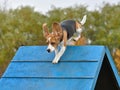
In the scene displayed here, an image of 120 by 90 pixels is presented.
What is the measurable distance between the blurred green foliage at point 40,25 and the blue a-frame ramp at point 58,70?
1197 centimetres

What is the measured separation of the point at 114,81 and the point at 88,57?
0.74 meters

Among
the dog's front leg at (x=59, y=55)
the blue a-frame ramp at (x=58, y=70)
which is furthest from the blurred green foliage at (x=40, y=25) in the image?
the dog's front leg at (x=59, y=55)

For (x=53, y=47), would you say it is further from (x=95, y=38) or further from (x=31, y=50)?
(x=95, y=38)

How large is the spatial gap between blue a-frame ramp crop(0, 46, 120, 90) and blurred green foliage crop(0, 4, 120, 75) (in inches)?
471

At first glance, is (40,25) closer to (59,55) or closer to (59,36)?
(59,55)

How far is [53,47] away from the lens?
201 inches

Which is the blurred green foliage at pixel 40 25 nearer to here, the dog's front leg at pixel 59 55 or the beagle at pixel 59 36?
the beagle at pixel 59 36

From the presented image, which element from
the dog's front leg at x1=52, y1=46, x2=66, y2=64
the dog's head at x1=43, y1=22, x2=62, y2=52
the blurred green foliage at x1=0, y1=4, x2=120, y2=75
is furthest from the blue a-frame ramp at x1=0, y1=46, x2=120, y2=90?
the blurred green foliage at x1=0, y1=4, x2=120, y2=75

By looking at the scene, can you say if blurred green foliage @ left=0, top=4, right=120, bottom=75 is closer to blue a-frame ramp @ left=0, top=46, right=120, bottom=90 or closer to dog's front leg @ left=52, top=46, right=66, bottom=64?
blue a-frame ramp @ left=0, top=46, right=120, bottom=90

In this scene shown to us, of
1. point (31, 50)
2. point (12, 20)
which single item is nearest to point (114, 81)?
point (31, 50)

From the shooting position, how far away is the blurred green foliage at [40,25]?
17969mm

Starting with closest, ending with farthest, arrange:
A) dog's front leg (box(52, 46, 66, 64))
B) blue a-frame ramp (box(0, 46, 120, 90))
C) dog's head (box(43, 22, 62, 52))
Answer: blue a-frame ramp (box(0, 46, 120, 90)) < dog's head (box(43, 22, 62, 52)) < dog's front leg (box(52, 46, 66, 64))

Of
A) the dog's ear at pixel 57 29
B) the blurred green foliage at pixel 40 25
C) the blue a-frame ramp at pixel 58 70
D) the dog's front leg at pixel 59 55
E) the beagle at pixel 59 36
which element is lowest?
the blurred green foliage at pixel 40 25

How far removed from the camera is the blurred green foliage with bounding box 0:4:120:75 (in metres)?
18.0
